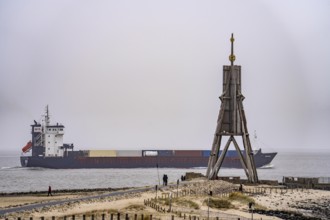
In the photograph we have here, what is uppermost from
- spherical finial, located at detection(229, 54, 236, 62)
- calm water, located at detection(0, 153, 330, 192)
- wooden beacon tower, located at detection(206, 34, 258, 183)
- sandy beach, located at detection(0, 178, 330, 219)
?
spherical finial, located at detection(229, 54, 236, 62)

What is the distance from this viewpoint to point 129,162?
152 m

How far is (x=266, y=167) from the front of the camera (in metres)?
161

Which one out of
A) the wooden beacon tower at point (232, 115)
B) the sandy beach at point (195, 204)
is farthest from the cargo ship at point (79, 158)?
the sandy beach at point (195, 204)

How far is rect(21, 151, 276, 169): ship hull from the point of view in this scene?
147125 millimetres

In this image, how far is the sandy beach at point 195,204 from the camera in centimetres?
3497

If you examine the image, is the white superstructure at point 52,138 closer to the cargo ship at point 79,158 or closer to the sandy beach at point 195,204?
the cargo ship at point 79,158

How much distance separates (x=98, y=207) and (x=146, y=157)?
113 m

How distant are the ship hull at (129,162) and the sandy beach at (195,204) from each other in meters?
92.4

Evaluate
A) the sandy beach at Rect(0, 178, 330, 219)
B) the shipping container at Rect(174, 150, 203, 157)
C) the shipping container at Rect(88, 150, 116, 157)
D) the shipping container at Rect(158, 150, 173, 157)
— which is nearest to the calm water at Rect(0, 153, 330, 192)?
the shipping container at Rect(174, 150, 203, 157)

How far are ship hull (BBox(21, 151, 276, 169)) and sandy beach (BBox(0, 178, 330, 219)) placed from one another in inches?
3636

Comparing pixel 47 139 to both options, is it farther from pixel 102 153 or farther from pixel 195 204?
pixel 195 204

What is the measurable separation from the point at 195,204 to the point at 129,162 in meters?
112

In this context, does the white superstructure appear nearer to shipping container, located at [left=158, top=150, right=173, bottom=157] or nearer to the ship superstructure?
the ship superstructure

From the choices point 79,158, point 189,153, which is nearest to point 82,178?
point 79,158
